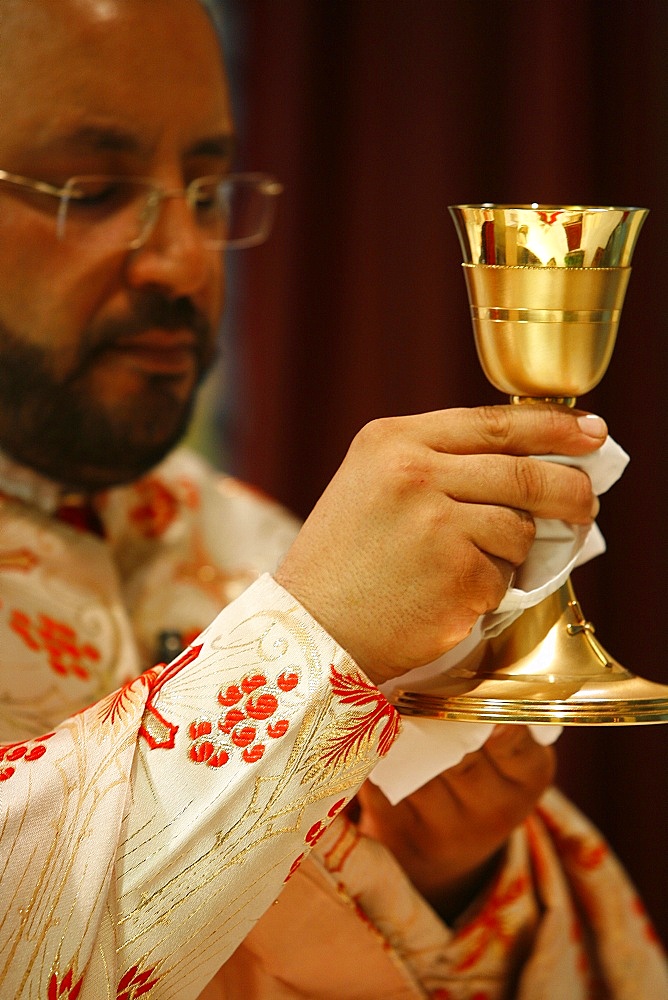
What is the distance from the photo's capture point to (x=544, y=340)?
0.61 metres

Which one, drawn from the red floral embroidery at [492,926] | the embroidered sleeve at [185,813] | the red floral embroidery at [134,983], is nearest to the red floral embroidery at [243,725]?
the embroidered sleeve at [185,813]

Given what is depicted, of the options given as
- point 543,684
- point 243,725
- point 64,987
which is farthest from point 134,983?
point 543,684

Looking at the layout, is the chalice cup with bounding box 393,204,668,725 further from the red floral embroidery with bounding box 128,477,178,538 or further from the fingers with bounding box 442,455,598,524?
the red floral embroidery with bounding box 128,477,178,538

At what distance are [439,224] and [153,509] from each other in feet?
1.85

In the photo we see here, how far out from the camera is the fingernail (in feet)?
2.04

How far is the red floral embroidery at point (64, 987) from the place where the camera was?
1.94 ft

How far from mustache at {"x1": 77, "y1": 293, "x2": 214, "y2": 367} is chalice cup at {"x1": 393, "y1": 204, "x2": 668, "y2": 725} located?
0.35 meters

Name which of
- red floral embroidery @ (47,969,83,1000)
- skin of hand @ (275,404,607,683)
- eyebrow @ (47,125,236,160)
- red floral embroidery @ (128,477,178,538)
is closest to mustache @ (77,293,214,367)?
eyebrow @ (47,125,236,160)

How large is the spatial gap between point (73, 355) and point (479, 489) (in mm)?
417

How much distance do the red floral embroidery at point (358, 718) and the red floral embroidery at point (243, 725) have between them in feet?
0.08

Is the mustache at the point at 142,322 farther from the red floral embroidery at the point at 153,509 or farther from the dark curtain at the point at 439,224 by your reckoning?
the dark curtain at the point at 439,224

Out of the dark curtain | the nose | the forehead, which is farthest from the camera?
the dark curtain

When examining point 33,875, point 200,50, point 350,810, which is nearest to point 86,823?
point 33,875

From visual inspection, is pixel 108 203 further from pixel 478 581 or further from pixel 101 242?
pixel 478 581
